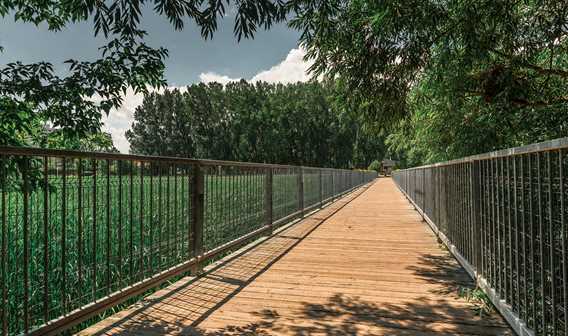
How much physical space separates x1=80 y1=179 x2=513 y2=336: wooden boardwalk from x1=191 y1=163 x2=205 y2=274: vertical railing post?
0.27m

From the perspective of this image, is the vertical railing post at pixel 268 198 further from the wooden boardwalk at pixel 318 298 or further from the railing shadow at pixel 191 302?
the railing shadow at pixel 191 302

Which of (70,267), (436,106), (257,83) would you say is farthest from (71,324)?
(257,83)

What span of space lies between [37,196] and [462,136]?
7.82 m

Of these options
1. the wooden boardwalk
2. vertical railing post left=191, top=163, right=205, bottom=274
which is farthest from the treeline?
vertical railing post left=191, top=163, right=205, bottom=274

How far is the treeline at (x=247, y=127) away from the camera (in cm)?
6612

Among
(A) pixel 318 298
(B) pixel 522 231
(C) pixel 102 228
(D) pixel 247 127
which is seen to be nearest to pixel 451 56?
(B) pixel 522 231

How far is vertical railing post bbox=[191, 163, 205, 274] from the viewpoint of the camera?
4105 millimetres

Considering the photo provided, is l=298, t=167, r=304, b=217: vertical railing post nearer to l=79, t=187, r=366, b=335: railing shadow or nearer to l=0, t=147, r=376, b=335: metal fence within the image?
l=0, t=147, r=376, b=335: metal fence

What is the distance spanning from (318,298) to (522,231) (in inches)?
70.0

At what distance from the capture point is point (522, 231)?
238 cm

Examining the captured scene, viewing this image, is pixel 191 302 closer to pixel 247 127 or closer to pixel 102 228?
pixel 102 228

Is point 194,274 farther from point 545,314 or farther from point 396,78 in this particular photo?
point 396,78

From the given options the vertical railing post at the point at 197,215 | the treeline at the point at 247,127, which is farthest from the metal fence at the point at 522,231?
the treeline at the point at 247,127

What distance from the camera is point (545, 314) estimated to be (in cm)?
209
